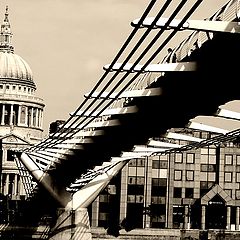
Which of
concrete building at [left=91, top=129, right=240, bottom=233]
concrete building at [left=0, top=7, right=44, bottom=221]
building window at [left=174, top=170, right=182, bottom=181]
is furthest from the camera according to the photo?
concrete building at [left=0, top=7, right=44, bottom=221]

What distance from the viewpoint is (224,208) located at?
8706 cm

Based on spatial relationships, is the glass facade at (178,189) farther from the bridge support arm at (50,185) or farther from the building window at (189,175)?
the bridge support arm at (50,185)

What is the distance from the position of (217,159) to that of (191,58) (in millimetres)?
64526

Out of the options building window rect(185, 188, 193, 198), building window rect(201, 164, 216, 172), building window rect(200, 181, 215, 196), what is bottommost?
building window rect(185, 188, 193, 198)

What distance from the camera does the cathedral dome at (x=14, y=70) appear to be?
160 metres

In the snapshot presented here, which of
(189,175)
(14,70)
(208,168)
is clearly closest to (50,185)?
(189,175)

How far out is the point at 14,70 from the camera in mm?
162000

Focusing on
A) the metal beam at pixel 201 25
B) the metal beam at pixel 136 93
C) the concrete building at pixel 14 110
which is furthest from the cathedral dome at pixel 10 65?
the metal beam at pixel 201 25

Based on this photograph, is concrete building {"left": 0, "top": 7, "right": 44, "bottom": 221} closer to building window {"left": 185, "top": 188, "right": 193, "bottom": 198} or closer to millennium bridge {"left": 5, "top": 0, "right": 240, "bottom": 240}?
building window {"left": 185, "top": 188, "right": 193, "bottom": 198}

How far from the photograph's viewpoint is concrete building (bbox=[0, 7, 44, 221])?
136 metres

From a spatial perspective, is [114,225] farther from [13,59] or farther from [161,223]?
[13,59]

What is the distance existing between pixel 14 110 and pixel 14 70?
15648 millimetres

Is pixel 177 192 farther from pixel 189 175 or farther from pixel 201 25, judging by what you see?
pixel 201 25

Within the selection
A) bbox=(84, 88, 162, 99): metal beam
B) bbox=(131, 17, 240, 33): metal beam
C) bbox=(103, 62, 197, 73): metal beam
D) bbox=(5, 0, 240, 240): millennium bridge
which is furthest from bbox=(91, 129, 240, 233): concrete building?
bbox=(131, 17, 240, 33): metal beam
